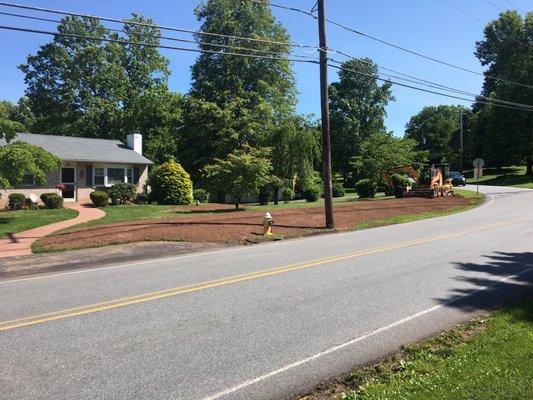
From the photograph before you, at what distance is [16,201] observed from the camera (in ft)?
83.6

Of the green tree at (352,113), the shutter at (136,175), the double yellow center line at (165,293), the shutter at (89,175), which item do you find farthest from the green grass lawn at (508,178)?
the double yellow center line at (165,293)

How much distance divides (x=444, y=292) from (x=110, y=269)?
692cm

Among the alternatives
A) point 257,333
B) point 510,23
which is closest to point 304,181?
point 257,333

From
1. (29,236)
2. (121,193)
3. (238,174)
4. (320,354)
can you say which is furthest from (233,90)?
(320,354)

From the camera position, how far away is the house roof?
30.9 m

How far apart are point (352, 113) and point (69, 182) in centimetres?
4553

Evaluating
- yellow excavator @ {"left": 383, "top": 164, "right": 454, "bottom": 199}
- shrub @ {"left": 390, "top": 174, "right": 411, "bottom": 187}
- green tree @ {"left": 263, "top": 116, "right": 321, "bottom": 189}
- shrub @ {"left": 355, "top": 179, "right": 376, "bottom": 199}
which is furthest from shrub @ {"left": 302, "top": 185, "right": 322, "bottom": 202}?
shrub @ {"left": 390, "top": 174, "right": 411, "bottom": 187}

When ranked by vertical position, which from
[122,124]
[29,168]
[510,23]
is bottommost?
[29,168]

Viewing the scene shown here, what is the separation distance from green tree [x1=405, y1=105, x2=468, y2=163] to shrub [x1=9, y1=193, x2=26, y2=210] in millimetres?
83093

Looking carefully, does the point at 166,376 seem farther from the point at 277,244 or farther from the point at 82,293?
the point at 277,244

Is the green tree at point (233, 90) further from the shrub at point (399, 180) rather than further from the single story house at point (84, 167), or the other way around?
the shrub at point (399, 180)

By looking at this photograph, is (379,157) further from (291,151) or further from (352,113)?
(352,113)

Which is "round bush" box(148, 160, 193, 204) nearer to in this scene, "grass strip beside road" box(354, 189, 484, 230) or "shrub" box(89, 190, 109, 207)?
"shrub" box(89, 190, 109, 207)

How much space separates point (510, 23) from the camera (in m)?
66.2
